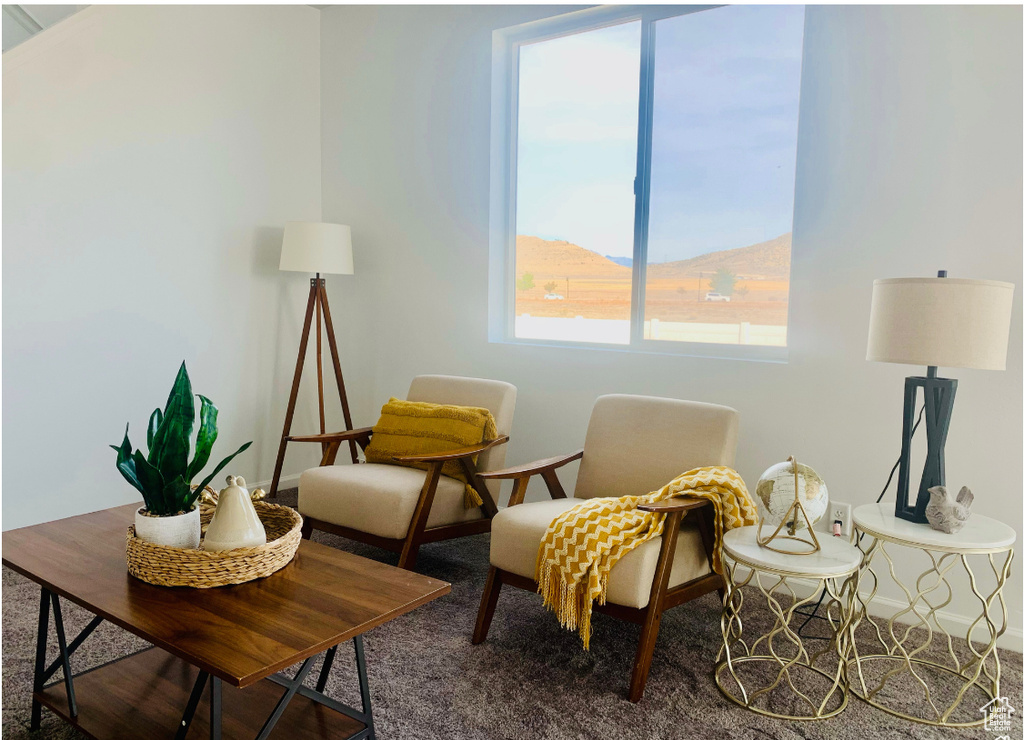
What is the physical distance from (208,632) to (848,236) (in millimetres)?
2446

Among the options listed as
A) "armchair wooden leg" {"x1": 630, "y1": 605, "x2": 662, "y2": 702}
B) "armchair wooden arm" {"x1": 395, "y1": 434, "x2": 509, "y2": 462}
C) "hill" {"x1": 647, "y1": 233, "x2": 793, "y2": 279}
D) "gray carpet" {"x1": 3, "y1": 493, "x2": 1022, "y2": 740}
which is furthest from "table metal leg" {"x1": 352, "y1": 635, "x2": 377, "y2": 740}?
"hill" {"x1": 647, "y1": 233, "x2": 793, "y2": 279}

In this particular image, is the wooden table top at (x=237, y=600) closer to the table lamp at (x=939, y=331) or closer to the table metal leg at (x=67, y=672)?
the table metal leg at (x=67, y=672)

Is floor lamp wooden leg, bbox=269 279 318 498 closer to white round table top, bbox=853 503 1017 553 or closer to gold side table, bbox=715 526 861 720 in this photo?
gold side table, bbox=715 526 861 720

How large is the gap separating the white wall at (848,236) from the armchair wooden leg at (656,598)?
0.97 m

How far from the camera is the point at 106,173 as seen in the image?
3525mm

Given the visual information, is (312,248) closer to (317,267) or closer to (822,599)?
(317,267)

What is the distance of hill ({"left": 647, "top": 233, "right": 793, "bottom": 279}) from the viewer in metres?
3.13

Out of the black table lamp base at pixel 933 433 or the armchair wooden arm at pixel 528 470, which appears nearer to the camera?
the black table lamp base at pixel 933 433

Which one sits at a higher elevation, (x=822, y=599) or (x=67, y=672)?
(x=67, y=672)

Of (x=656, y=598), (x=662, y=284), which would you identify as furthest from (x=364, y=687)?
(x=662, y=284)

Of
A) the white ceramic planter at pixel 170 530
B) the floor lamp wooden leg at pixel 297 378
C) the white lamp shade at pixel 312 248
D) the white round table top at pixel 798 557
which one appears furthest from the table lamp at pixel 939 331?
the floor lamp wooden leg at pixel 297 378

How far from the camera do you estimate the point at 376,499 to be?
9.42 feet

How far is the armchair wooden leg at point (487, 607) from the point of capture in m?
2.52

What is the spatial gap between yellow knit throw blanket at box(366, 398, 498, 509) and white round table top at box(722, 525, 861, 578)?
3.85 feet
